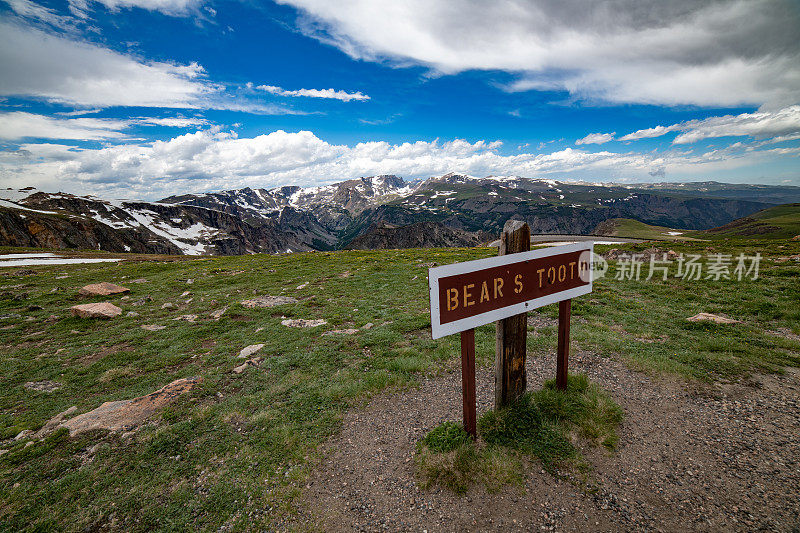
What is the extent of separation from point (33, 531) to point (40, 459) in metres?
2.40

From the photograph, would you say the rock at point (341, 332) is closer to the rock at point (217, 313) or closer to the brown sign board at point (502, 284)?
the rock at point (217, 313)

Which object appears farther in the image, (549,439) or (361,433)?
(361,433)

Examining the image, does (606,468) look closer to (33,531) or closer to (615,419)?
(615,419)

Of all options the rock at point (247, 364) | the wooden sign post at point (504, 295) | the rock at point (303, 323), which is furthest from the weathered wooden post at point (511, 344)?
the rock at point (303, 323)

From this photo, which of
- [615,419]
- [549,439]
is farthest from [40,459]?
[615,419]

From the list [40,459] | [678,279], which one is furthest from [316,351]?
[678,279]

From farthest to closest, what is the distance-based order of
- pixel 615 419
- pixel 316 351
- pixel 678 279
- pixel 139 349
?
1. pixel 678 279
2. pixel 139 349
3. pixel 316 351
4. pixel 615 419

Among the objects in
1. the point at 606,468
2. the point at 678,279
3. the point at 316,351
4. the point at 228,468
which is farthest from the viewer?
the point at 678,279

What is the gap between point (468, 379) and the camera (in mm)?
6492

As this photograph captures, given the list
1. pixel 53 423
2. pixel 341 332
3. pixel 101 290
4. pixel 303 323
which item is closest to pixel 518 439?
pixel 341 332

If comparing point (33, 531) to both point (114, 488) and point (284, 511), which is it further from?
point (284, 511)

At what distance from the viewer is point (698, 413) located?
300 inches

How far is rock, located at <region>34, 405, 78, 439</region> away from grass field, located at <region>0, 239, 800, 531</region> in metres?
0.22

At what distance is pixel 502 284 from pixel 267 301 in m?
17.4
